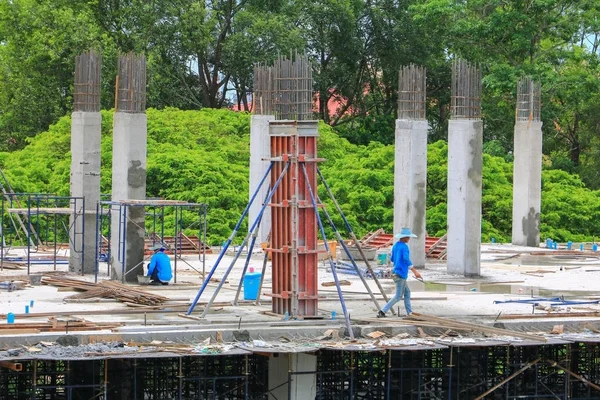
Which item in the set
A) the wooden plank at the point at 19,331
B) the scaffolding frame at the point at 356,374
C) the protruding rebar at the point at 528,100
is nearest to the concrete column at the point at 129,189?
the scaffolding frame at the point at 356,374

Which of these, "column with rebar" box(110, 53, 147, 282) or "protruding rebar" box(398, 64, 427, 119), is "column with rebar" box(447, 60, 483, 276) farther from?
"column with rebar" box(110, 53, 147, 282)

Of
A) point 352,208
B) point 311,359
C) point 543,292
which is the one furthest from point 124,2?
point 311,359

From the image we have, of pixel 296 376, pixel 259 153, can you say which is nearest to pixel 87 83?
pixel 259 153

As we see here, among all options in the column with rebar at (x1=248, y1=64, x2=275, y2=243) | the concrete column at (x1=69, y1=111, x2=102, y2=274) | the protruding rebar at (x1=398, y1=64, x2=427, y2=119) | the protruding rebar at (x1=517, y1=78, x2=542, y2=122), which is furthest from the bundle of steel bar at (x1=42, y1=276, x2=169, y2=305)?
the protruding rebar at (x1=517, y1=78, x2=542, y2=122)

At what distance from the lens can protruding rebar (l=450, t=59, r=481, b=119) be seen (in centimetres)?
3067

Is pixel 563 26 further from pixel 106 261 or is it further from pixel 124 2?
pixel 106 261

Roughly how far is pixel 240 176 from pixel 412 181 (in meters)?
11.6

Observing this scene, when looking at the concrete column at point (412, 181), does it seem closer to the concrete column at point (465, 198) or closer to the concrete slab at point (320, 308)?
the concrete column at point (465, 198)

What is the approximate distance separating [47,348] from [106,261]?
12.9 meters

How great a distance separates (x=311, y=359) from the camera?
66.8 ft

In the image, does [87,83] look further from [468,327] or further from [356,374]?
[468,327]

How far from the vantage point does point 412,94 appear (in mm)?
31625

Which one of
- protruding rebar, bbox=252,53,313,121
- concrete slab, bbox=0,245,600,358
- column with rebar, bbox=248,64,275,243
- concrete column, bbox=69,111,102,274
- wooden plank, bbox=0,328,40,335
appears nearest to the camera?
wooden plank, bbox=0,328,40,335

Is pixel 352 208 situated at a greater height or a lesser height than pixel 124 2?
lesser
